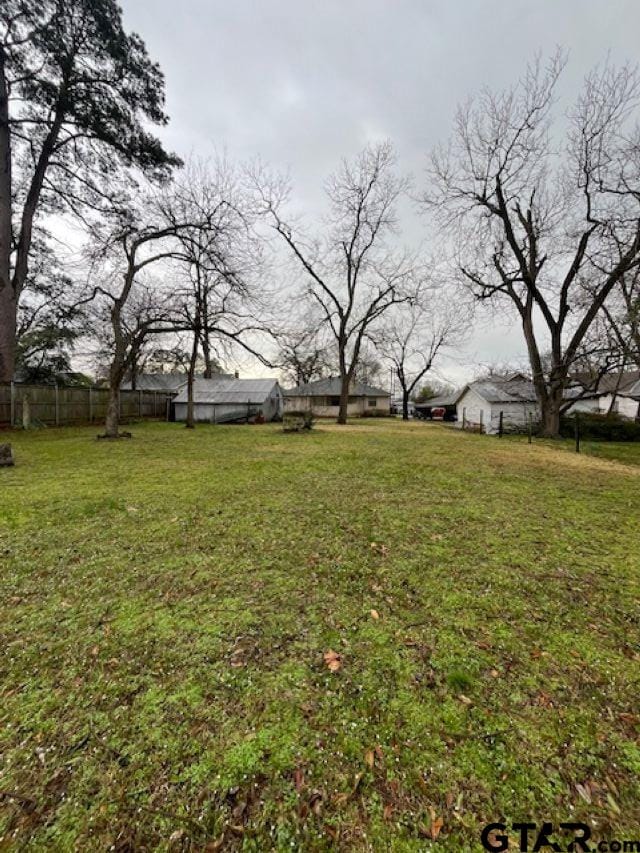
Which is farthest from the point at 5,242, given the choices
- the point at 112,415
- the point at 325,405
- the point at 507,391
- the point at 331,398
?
the point at 325,405

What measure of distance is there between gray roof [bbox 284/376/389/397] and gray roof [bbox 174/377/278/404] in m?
13.8

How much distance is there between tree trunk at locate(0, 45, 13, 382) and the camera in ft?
35.7

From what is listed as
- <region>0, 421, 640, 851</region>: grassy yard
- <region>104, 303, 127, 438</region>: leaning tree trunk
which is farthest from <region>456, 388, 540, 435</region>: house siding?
<region>104, 303, 127, 438</region>: leaning tree trunk

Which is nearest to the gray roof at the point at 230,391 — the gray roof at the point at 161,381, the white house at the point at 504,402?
the white house at the point at 504,402

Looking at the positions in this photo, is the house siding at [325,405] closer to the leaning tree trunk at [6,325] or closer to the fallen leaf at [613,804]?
the leaning tree trunk at [6,325]

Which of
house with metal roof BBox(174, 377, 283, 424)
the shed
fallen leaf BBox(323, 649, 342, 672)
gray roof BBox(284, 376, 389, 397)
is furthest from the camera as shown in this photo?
gray roof BBox(284, 376, 389, 397)

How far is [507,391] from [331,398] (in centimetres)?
1950

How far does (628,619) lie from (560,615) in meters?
0.45

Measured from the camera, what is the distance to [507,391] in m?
20.3

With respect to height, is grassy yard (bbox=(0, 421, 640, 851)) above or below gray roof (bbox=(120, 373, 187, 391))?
below

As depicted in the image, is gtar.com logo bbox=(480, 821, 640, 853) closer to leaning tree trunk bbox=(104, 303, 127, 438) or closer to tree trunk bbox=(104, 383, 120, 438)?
leaning tree trunk bbox=(104, 303, 127, 438)

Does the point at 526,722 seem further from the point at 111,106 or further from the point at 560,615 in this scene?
the point at 111,106

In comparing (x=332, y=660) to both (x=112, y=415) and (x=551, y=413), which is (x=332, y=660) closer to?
(x=112, y=415)

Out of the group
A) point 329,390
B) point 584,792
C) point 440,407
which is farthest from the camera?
point 329,390
